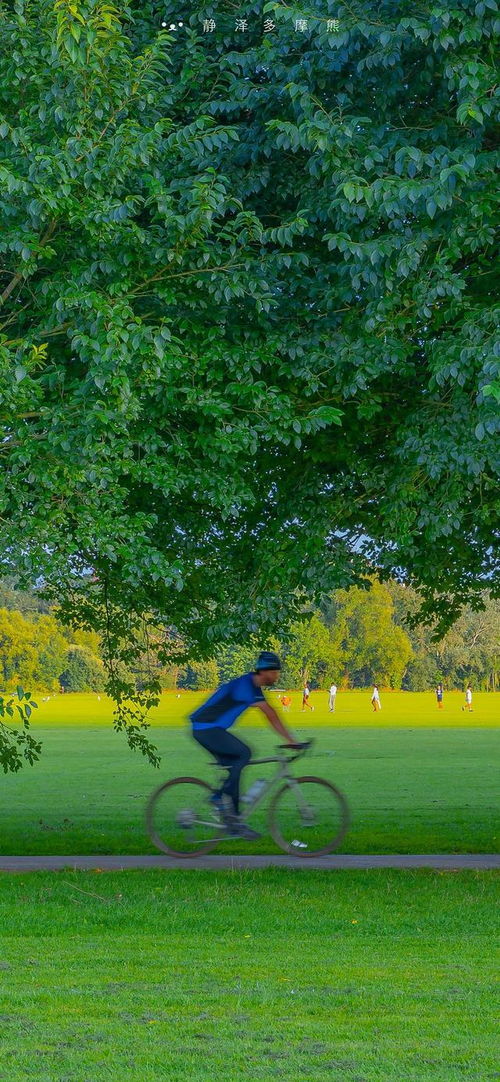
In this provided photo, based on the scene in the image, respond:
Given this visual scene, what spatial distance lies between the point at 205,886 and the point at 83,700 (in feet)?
356

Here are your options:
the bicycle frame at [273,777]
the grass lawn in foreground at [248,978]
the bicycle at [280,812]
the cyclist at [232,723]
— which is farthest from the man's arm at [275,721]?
the grass lawn in foreground at [248,978]

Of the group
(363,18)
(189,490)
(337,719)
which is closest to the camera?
(363,18)

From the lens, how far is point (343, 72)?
10.9 m

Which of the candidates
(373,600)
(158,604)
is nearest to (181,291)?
(158,604)

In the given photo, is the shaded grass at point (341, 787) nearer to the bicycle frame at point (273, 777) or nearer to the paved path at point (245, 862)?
the bicycle frame at point (273, 777)

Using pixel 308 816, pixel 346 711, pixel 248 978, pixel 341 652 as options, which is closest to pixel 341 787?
pixel 308 816

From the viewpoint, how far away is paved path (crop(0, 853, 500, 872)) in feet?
44.1

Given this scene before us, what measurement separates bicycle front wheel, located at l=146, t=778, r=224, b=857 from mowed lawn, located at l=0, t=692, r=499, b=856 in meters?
0.31

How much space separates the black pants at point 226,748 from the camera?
11.4 meters

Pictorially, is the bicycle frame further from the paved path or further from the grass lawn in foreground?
the paved path

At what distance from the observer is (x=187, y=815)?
12.2 meters

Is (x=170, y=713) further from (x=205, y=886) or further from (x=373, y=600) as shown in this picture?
(x=205, y=886)

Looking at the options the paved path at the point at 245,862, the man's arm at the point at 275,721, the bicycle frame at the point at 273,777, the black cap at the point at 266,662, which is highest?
the black cap at the point at 266,662

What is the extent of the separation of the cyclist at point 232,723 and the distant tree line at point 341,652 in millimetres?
85148
